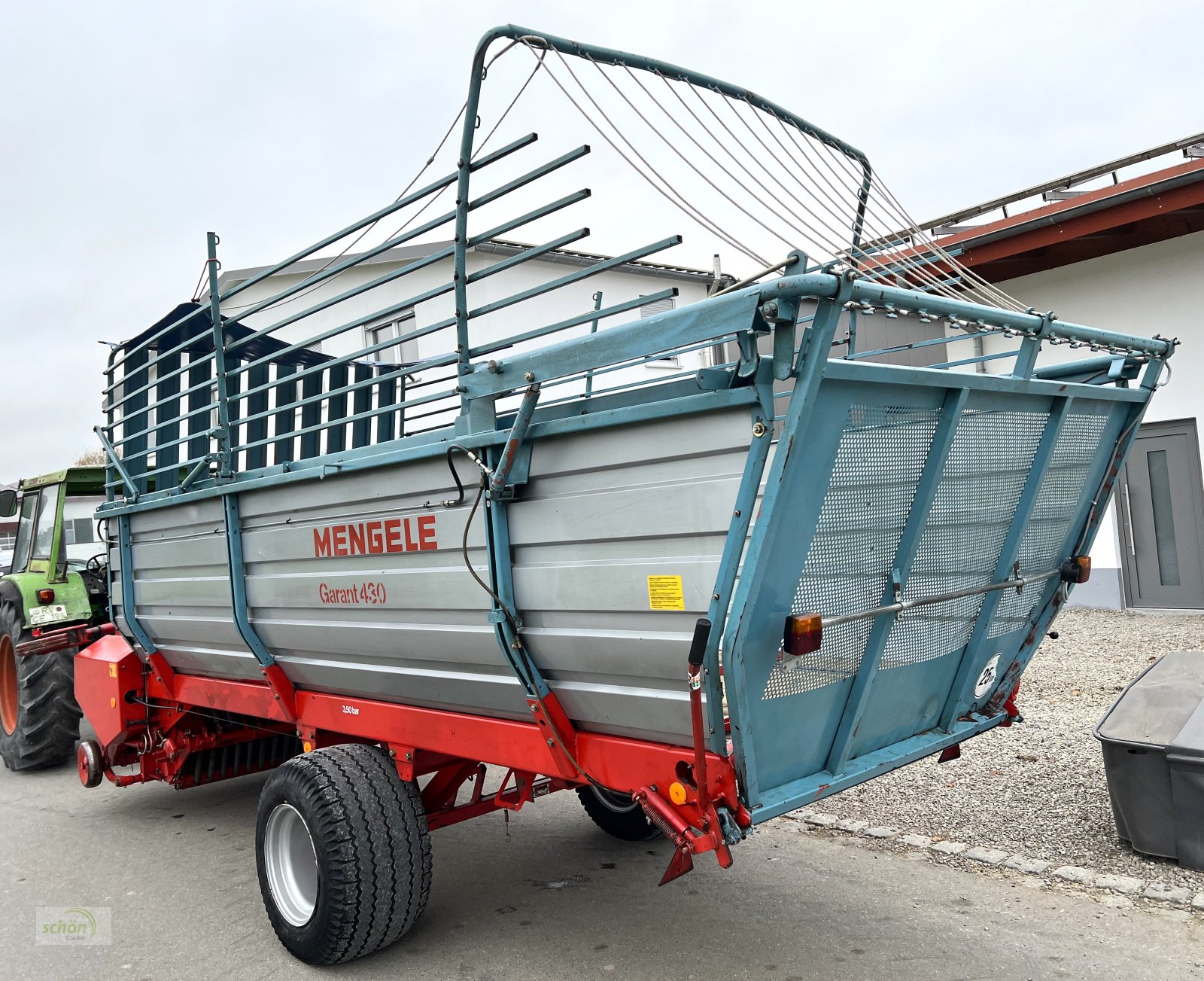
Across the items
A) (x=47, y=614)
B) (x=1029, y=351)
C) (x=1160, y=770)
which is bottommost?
(x=1160, y=770)

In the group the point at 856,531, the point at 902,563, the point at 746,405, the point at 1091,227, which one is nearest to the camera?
the point at 746,405

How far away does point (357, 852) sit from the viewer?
3.53m

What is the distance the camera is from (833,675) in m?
2.94

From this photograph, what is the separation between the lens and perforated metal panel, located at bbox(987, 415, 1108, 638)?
349 centimetres

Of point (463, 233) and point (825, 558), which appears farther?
point (463, 233)

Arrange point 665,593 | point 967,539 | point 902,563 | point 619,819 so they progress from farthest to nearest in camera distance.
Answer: point 619,819 → point 967,539 → point 902,563 → point 665,593

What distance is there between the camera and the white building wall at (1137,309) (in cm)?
944

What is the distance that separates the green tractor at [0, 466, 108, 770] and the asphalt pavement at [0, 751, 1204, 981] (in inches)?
66.0

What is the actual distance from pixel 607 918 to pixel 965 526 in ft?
7.38

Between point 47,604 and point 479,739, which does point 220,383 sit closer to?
point 479,739

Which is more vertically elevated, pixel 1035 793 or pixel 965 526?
pixel 965 526

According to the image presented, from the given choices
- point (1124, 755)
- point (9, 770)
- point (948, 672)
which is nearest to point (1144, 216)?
point (1124, 755)

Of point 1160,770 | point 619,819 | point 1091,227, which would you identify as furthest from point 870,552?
point 1091,227

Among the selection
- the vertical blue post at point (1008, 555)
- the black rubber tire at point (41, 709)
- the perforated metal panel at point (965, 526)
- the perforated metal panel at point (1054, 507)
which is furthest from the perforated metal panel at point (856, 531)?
the black rubber tire at point (41, 709)
